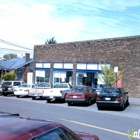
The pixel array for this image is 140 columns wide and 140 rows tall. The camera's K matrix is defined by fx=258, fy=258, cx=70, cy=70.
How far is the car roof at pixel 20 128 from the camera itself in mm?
2477

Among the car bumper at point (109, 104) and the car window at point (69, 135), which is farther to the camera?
the car bumper at point (109, 104)

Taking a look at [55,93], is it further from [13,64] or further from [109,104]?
[13,64]

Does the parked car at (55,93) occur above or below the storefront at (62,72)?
below

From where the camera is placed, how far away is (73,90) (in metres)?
19.1

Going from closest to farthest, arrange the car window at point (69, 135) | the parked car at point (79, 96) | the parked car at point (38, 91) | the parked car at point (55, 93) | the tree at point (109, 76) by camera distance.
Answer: the car window at point (69, 135) → the parked car at point (79, 96) → the parked car at point (55, 93) → the parked car at point (38, 91) → the tree at point (109, 76)

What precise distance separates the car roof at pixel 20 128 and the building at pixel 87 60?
78.9 feet

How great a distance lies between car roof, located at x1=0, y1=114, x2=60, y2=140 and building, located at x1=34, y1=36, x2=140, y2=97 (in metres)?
24.1

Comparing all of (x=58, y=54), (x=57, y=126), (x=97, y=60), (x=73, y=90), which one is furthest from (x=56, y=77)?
(x=57, y=126)

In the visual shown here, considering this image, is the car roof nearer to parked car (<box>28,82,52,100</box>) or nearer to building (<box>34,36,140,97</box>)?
parked car (<box>28,82,52,100</box>)

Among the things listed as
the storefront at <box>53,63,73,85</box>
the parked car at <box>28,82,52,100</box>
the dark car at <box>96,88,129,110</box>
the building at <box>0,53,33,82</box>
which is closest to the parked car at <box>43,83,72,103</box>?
the parked car at <box>28,82,52,100</box>

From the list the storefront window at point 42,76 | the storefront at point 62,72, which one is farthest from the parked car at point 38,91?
the storefront window at point 42,76

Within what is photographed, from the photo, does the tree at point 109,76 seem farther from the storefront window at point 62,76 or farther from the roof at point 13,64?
the roof at point 13,64

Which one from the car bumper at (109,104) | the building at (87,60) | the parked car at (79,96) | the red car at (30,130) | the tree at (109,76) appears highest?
the building at (87,60)

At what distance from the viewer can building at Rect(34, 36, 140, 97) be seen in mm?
26414
